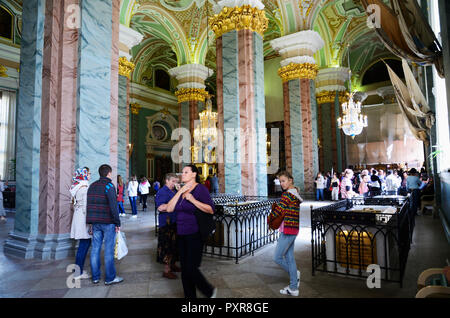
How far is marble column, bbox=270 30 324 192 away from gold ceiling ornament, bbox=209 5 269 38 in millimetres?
4008

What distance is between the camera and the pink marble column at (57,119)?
457 cm

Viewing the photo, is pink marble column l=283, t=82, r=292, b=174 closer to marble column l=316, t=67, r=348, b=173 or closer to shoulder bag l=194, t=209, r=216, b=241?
marble column l=316, t=67, r=348, b=173

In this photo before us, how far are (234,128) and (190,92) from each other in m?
8.17

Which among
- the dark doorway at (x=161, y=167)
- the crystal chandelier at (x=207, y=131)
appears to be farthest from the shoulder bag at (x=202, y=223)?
the dark doorway at (x=161, y=167)

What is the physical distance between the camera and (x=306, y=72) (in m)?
12.5

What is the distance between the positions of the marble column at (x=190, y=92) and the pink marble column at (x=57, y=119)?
10762 millimetres

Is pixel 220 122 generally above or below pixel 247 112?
below

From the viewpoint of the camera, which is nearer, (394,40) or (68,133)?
(394,40)


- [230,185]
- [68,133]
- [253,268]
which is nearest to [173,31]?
[230,185]

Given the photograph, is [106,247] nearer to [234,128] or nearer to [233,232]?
[233,232]

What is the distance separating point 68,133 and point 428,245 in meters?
6.57

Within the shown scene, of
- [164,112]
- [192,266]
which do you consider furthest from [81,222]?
[164,112]

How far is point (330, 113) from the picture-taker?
53.8ft
